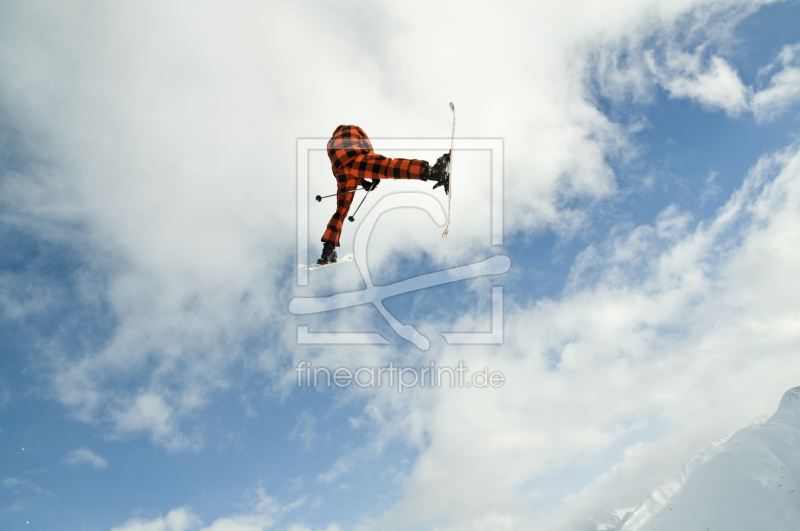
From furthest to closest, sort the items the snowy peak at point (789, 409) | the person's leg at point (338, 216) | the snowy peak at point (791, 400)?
the snowy peak at point (791, 400)
the snowy peak at point (789, 409)
the person's leg at point (338, 216)

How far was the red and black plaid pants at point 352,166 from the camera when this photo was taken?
8414mm

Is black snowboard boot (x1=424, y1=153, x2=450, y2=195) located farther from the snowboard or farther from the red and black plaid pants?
the snowboard

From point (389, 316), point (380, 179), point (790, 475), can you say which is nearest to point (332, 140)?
point (380, 179)

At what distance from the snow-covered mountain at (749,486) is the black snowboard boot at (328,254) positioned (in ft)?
218

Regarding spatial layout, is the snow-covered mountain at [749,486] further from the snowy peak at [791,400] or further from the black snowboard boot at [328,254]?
the black snowboard boot at [328,254]

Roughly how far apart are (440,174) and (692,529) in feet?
232

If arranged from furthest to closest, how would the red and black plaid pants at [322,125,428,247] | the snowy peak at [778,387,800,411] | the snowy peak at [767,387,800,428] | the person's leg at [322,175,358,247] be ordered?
Answer: the snowy peak at [778,387,800,411]
the snowy peak at [767,387,800,428]
the person's leg at [322,175,358,247]
the red and black plaid pants at [322,125,428,247]

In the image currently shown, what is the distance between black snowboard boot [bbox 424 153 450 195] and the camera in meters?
8.30

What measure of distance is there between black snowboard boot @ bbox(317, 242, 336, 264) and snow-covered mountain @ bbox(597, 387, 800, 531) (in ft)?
218

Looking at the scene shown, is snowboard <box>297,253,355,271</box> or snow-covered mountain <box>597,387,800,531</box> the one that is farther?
snow-covered mountain <box>597,387,800,531</box>

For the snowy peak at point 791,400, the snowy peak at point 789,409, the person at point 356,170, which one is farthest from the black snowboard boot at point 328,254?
the snowy peak at point 791,400

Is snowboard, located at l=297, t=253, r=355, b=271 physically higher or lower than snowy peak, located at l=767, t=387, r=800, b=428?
higher

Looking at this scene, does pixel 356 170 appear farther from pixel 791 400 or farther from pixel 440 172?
pixel 791 400

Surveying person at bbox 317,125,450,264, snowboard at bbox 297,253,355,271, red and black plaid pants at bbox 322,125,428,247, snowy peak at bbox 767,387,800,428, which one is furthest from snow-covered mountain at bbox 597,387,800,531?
red and black plaid pants at bbox 322,125,428,247
